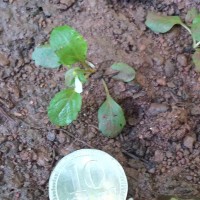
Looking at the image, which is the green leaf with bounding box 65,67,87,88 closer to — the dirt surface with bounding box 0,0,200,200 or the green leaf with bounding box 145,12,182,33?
the dirt surface with bounding box 0,0,200,200

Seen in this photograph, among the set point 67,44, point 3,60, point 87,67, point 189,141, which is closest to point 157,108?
point 189,141

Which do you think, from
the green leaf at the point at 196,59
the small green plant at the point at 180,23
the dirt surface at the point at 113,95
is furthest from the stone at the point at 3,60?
the green leaf at the point at 196,59

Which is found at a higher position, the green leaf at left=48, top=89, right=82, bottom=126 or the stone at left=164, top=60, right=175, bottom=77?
the green leaf at left=48, top=89, right=82, bottom=126

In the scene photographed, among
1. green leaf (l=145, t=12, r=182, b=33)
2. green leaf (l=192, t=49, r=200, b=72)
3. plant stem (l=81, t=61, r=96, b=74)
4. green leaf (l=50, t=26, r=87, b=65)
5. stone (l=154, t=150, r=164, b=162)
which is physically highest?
green leaf (l=50, t=26, r=87, b=65)

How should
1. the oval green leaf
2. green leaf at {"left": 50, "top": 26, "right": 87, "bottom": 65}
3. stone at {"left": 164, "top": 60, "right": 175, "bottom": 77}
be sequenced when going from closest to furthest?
green leaf at {"left": 50, "top": 26, "right": 87, "bottom": 65} < the oval green leaf < stone at {"left": 164, "top": 60, "right": 175, "bottom": 77}

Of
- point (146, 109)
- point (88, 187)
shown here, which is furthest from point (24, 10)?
point (88, 187)

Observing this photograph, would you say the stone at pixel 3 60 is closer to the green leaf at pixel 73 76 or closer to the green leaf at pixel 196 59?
the green leaf at pixel 73 76

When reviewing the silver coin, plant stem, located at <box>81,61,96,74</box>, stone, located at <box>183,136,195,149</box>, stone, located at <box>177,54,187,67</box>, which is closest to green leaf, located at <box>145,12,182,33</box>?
stone, located at <box>177,54,187,67</box>
